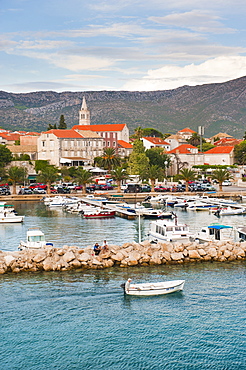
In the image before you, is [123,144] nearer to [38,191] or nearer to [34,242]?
[38,191]


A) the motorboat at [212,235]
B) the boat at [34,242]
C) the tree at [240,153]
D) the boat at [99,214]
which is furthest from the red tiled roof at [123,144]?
the boat at [34,242]

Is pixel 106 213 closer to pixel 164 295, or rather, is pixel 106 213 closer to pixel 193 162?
pixel 164 295

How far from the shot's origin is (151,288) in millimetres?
28078

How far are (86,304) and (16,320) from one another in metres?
4.05

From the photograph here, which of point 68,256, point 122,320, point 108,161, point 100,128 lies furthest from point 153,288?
point 100,128

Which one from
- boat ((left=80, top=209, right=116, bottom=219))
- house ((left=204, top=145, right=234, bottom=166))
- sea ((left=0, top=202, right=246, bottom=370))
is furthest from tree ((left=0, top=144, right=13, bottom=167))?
sea ((left=0, top=202, right=246, bottom=370))

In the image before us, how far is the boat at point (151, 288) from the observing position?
1099 inches

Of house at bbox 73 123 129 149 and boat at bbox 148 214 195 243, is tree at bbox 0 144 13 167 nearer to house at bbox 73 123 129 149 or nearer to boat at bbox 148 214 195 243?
house at bbox 73 123 129 149

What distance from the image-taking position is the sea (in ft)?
68.1

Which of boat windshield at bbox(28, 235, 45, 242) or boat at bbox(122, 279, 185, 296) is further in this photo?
boat windshield at bbox(28, 235, 45, 242)

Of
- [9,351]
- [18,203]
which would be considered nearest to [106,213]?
[18,203]

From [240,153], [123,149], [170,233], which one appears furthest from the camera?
[123,149]

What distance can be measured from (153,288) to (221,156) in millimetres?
103704

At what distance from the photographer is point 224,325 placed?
23.9 meters
